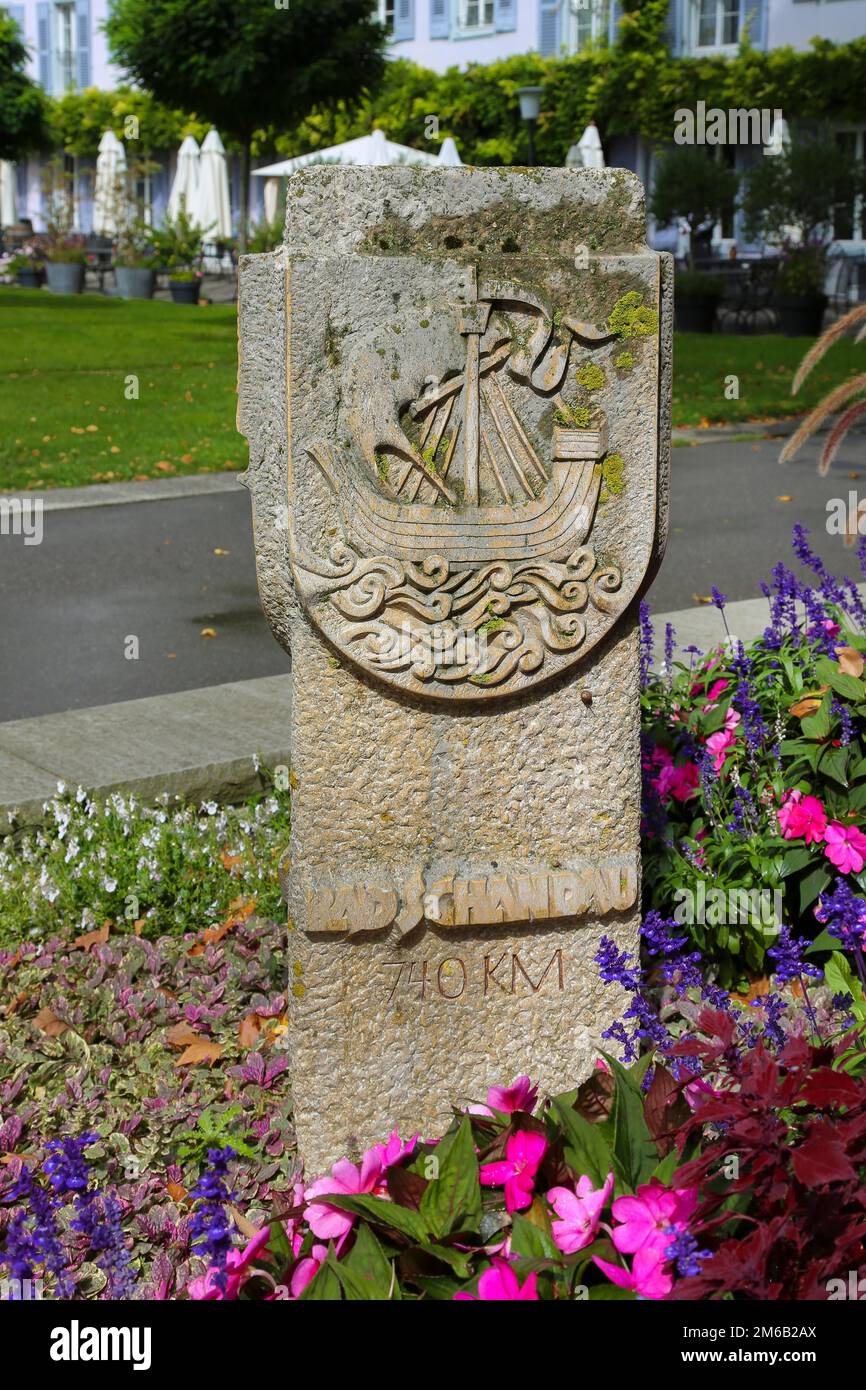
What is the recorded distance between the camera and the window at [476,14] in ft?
118

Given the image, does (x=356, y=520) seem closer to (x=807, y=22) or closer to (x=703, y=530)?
(x=703, y=530)

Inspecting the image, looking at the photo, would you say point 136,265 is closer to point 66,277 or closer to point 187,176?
point 66,277

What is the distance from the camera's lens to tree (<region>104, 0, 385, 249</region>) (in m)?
21.3

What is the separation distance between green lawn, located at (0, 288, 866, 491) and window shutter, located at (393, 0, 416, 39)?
692 inches

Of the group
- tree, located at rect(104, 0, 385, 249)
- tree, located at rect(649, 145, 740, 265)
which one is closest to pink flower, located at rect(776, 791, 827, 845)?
tree, located at rect(104, 0, 385, 249)

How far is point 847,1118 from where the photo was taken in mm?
2057

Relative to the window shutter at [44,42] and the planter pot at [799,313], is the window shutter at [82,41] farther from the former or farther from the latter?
the planter pot at [799,313]

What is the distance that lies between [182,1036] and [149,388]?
40.2ft

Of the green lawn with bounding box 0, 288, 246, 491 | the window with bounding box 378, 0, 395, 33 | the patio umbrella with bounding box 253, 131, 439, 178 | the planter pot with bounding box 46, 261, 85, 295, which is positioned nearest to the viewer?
the green lawn with bounding box 0, 288, 246, 491

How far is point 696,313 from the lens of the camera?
20.8 meters

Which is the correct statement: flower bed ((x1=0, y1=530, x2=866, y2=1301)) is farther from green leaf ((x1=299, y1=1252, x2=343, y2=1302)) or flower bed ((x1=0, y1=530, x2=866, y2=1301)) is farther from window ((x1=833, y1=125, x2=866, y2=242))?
window ((x1=833, y1=125, x2=866, y2=242))

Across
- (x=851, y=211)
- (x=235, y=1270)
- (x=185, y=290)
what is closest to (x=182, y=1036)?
(x=235, y=1270)
